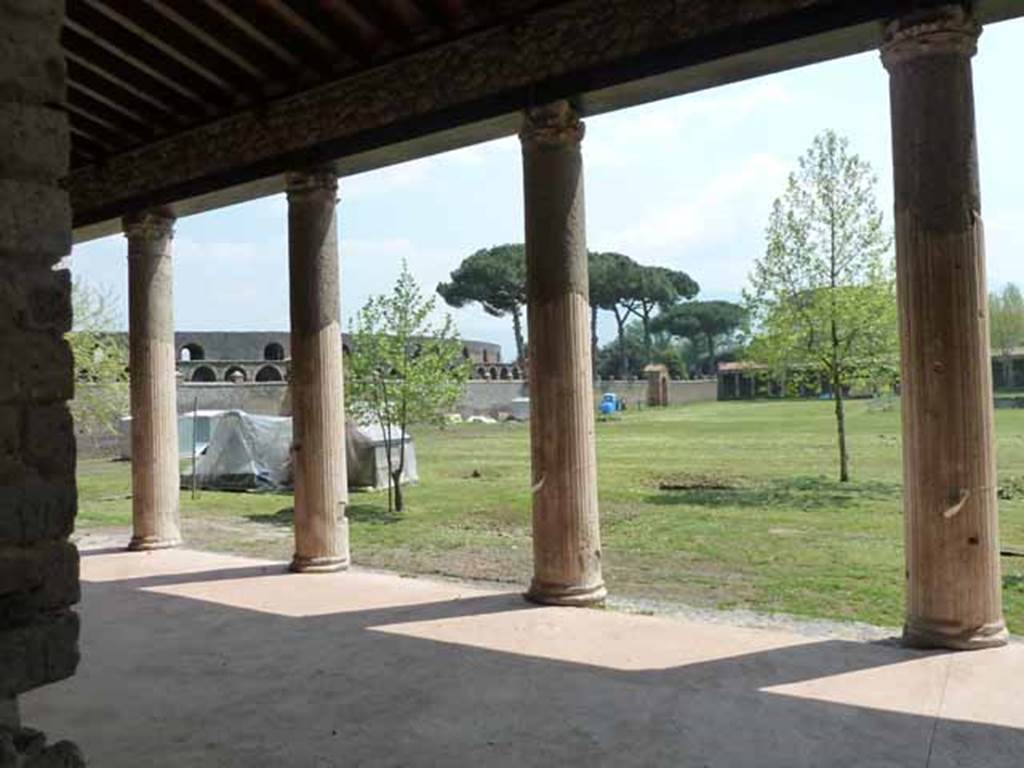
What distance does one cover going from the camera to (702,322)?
8494cm

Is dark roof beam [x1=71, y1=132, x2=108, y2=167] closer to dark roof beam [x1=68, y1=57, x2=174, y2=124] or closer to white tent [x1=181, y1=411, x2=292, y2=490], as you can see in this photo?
dark roof beam [x1=68, y1=57, x2=174, y2=124]

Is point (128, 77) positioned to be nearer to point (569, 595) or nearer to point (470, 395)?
point (569, 595)

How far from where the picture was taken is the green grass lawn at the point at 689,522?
28.0 feet

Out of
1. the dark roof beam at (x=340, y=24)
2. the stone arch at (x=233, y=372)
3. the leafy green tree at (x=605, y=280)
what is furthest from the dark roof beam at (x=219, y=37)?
the leafy green tree at (x=605, y=280)

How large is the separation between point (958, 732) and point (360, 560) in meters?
7.37

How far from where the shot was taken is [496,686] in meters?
5.09

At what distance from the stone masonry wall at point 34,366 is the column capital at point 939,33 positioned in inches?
194

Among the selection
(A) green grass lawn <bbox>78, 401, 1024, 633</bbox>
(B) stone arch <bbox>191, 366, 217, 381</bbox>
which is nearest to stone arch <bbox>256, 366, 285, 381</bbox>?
(B) stone arch <bbox>191, 366, 217, 381</bbox>

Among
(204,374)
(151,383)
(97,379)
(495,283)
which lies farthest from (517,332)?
(151,383)

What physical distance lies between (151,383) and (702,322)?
78355 mm

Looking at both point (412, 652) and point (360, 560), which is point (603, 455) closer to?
point (360, 560)

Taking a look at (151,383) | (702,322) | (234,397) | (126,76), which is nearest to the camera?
(126,76)

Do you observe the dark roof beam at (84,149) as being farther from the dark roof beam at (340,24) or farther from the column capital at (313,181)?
the dark roof beam at (340,24)

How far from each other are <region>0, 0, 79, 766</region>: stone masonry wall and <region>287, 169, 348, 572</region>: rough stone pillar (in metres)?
5.82
